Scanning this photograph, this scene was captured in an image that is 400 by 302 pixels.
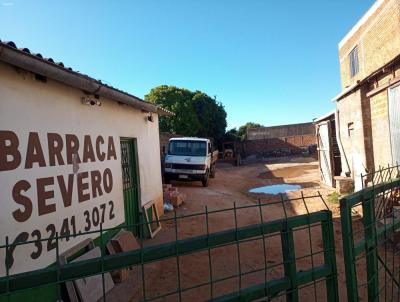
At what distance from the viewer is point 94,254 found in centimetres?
549

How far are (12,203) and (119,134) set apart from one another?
11.8ft

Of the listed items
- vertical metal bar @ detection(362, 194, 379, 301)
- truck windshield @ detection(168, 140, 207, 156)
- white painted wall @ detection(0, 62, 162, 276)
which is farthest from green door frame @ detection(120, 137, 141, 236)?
truck windshield @ detection(168, 140, 207, 156)

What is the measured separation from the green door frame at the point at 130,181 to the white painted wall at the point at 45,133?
68cm

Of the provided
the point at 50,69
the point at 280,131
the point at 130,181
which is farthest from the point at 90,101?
the point at 280,131

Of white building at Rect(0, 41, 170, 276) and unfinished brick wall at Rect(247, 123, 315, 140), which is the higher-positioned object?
unfinished brick wall at Rect(247, 123, 315, 140)

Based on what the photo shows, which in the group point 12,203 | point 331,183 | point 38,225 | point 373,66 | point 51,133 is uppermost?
point 373,66

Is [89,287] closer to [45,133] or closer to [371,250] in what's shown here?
[45,133]

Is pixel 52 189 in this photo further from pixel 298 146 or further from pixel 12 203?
pixel 298 146

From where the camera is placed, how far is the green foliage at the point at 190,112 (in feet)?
109

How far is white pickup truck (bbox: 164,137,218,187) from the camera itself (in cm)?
1667

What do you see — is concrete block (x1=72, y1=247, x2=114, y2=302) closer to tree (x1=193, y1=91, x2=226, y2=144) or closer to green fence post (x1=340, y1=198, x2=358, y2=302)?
green fence post (x1=340, y1=198, x2=358, y2=302)

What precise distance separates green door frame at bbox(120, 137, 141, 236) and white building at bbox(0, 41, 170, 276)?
Answer: 0.77 feet

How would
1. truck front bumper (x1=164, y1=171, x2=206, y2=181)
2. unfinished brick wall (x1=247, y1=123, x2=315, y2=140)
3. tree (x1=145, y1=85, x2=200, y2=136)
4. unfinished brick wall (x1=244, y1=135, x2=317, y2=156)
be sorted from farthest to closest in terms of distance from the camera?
unfinished brick wall (x1=247, y1=123, x2=315, y2=140) < unfinished brick wall (x1=244, y1=135, x2=317, y2=156) < tree (x1=145, y1=85, x2=200, y2=136) < truck front bumper (x1=164, y1=171, x2=206, y2=181)

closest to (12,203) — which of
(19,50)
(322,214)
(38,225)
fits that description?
(38,225)
